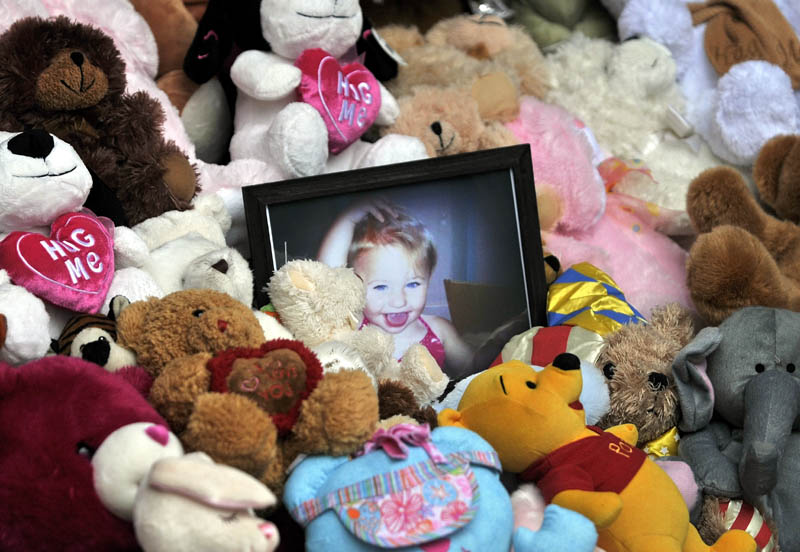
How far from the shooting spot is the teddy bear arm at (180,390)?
2.37 ft

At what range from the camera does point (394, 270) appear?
109 cm

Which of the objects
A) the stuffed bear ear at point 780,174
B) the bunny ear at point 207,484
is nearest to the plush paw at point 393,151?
the stuffed bear ear at point 780,174

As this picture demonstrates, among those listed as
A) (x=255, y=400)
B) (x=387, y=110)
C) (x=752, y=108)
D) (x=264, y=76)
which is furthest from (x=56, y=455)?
(x=752, y=108)

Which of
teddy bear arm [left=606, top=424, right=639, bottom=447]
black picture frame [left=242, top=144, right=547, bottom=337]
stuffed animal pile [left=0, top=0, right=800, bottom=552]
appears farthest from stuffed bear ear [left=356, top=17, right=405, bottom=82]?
teddy bear arm [left=606, top=424, right=639, bottom=447]

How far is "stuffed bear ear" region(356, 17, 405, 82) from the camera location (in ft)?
4.40

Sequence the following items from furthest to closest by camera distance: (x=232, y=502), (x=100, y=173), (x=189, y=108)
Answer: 1. (x=189, y=108)
2. (x=100, y=173)
3. (x=232, y=502)

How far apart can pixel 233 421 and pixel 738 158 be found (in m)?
1.18

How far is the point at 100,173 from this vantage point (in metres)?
1.04

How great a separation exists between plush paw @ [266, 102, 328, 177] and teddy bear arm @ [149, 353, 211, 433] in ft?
1.62

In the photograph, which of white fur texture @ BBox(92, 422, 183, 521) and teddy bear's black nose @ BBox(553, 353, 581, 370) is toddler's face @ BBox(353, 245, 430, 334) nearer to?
teddy bear's black nose @ BBox(553, 353, 581, 370)

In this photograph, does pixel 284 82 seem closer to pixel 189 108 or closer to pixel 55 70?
pixel 189 108

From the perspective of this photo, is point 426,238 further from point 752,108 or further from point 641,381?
point 752,108

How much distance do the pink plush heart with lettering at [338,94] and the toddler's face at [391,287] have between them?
9.5 inches

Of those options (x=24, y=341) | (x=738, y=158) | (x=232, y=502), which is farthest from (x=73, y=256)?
(x=738, y=158)
